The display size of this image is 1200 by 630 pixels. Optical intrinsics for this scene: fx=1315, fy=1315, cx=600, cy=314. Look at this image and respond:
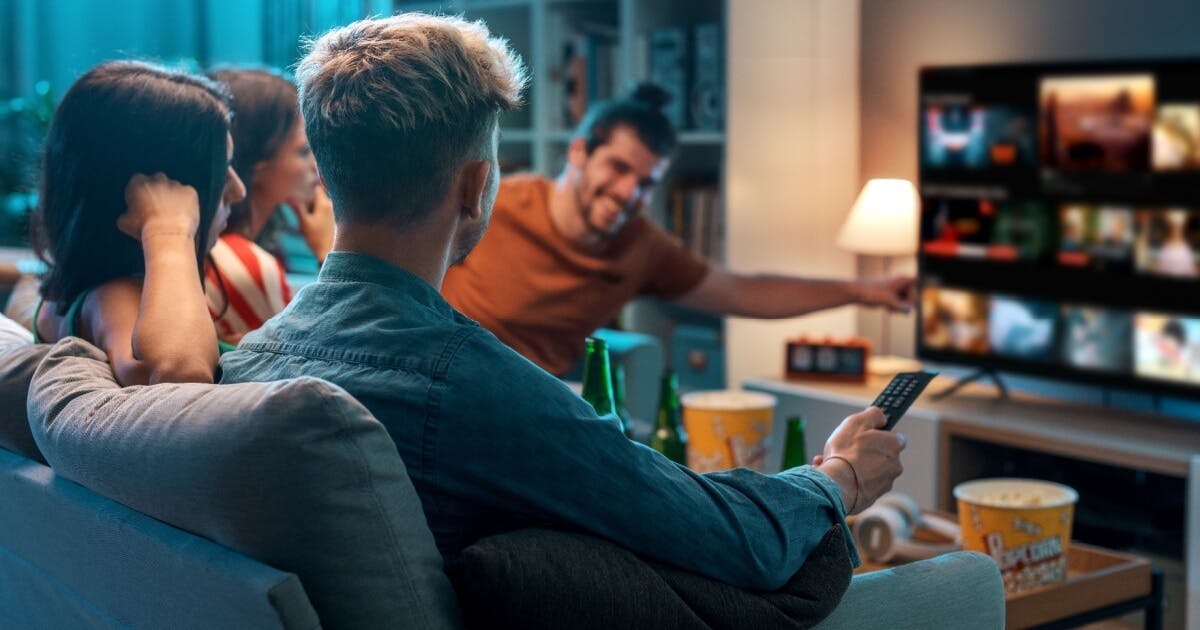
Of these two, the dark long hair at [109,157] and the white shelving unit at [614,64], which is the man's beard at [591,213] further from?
the dark long hair at [109,157]

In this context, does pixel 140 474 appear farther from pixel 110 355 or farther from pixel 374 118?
pixel 110 355

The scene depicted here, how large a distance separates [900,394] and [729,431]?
55 centimetres

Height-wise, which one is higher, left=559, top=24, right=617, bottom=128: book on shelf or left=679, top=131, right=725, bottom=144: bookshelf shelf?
left=559, top=24, right=617, bottom=128: book on shelf

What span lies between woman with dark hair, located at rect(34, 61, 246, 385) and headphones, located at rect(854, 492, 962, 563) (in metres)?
1.00

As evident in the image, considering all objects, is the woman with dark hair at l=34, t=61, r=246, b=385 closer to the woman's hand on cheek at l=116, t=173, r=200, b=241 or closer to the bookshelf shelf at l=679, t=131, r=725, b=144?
the woman's hand on cheek at l=116, t=173, r=200, b=241

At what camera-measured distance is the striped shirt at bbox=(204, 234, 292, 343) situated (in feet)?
6.86

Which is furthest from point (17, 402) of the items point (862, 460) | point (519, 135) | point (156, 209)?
point (519, 135)

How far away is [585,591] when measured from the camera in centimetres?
110

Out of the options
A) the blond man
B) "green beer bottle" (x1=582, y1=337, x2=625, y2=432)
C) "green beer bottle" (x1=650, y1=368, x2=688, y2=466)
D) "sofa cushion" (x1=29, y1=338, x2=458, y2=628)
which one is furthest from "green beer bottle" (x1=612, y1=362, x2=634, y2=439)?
"sofa cushion" (x1=29, y1=338, x2=458, y2=628)

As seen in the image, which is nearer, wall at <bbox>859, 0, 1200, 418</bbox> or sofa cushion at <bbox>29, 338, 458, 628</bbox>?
sofa cushion at <bbox>29, 338, 458, 628</bbox>

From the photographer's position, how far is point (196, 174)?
1735 millimetres

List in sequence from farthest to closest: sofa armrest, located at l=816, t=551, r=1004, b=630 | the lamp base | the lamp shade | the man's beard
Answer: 1. the lamp base
2. the lamp shade
3. the man's beard
4. sofa armrest, located at l=816, t=551, r=1004, b=630

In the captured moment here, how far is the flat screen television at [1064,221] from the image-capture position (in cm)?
313

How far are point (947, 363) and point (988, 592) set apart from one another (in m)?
Answer: 2.31
